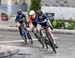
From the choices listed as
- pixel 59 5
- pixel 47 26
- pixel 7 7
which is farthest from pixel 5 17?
pixel 47 26

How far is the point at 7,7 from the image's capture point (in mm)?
37656

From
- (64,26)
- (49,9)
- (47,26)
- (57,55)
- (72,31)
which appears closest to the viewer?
(57,55)

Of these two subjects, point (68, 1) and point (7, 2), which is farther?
point (7, 2)

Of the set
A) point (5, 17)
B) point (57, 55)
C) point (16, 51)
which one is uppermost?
point (16, 51)

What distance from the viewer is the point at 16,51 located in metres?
8.74

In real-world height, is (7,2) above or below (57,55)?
below

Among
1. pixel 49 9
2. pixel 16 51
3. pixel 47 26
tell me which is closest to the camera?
pixel 16 51

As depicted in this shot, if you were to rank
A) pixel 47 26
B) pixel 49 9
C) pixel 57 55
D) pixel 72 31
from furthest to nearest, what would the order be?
pixel 49 9, pixel 72 31, pixel 47 26, pixel 57 55

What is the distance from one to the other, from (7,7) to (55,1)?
4.86m

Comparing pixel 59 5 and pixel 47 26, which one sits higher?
pixel 47 26

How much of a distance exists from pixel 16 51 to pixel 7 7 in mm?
29117

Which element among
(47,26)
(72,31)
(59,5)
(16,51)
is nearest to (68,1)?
(59,5)

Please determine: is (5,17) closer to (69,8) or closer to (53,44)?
(69,8)

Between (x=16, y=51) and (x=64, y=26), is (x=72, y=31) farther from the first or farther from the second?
(x=16, y=51)
